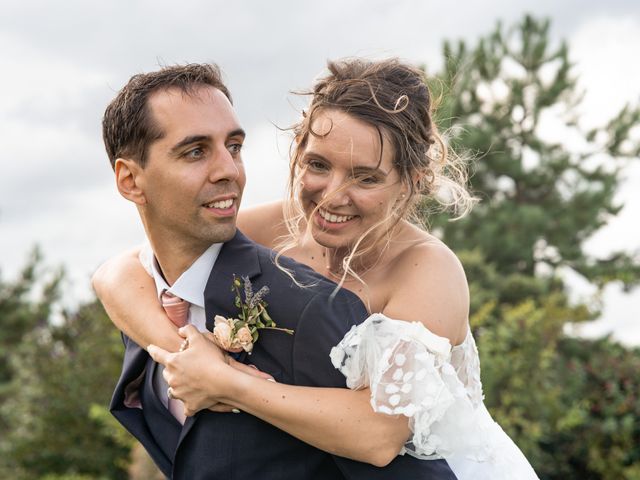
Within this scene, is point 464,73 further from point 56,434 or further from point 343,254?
point 343,254

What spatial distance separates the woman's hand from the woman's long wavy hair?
50 cm

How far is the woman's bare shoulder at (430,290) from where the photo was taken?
3.17 m

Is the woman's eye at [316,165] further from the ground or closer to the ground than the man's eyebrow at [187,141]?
closer to the ground

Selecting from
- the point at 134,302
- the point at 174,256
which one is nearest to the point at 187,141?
→ the point at 174,256

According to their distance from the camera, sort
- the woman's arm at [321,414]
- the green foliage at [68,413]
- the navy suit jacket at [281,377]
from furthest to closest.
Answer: the green foliage at [68,413] < the navy suit jacket at [281,377] < the woman's arm at [321,414]

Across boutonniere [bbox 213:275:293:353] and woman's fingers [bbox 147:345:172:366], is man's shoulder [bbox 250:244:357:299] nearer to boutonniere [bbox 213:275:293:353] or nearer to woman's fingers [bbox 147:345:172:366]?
boutonniere [bbox 213:275:293:353]

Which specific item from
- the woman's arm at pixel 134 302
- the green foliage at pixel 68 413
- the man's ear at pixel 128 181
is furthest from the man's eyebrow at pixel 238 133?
the green foliage at pixel 68 413

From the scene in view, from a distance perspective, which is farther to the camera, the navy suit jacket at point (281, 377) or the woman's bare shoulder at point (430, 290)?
the woman's bare shoulder at point (430, 290)

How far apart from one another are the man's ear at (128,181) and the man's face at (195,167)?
65 mm

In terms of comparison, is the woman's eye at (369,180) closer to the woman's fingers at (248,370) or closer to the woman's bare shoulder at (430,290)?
the woman's bare shoulder at (430,290)

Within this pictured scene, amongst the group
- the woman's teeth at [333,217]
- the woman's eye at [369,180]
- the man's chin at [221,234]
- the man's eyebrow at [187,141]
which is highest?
the man's eyebrow at [187,141]

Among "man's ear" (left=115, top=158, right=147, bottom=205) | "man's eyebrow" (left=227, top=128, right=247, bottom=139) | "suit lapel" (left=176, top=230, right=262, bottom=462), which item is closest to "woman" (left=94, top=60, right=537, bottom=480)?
"suit lapel" (left=176, top=230, right=262, bottom=462)

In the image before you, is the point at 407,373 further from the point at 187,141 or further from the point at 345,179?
the point at 187,141

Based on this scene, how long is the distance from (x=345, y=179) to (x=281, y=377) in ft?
2.40
